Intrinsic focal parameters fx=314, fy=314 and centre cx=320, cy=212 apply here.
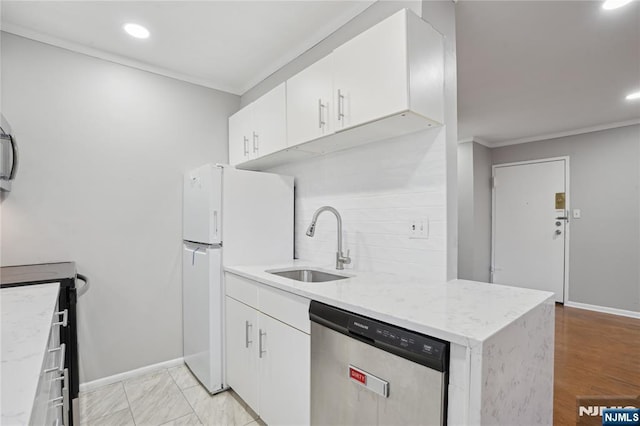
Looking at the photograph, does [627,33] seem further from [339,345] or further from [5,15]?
[5,15]

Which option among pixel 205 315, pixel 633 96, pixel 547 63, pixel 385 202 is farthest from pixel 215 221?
pixel 633 96

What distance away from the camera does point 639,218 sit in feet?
12.2

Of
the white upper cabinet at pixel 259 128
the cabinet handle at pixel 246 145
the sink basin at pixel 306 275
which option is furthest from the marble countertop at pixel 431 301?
the cabinet handle at pixel 246 145

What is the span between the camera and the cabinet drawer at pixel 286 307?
144cm

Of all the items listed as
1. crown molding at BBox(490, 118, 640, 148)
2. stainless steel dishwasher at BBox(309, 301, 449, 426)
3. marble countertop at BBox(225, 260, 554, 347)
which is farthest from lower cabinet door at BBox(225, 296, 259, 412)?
crown molding at BBox(490, 118, 640, 148)

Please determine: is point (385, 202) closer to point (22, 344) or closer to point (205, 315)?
point (205, 315)

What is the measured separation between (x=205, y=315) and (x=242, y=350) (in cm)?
41

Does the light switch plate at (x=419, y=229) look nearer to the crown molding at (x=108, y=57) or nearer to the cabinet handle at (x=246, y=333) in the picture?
the cabinet handle at (x=246, y=333)

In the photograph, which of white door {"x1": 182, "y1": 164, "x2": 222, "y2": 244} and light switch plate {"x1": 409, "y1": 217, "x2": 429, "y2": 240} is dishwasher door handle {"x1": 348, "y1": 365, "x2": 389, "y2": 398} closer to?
light switch plate {"x1": 409, "y1": 217, "x2": 429, "y2": 240}

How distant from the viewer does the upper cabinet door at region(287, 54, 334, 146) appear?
1.77 m

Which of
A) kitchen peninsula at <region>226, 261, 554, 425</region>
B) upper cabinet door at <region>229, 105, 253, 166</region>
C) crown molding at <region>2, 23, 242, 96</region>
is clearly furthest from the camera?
upper cabinet door at <region>229, 105, 253, 166</region>

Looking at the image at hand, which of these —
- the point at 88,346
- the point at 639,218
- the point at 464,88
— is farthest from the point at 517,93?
the point at 88,346

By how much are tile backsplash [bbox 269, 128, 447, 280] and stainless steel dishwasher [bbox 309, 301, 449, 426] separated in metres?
0.66

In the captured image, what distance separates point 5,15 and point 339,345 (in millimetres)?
2725
